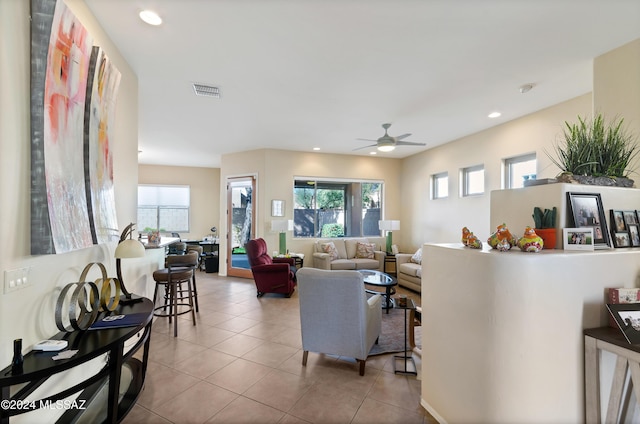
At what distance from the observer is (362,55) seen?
2842 mm

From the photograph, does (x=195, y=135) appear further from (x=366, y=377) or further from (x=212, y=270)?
(x=366, y=377)

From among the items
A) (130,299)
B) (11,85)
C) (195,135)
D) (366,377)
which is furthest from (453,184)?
(11,85)

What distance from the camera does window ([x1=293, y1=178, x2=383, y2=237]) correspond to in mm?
7184

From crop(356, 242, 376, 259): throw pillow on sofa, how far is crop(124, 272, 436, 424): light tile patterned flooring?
3.32 metres

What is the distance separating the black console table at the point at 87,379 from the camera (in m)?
1.29

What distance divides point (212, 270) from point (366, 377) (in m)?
6.21

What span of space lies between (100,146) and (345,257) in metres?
5.46

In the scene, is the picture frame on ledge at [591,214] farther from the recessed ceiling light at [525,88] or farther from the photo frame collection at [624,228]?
the recessed ceiling light at [525,88]

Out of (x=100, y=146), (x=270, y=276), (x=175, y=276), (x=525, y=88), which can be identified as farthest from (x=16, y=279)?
(x=525, y=88)

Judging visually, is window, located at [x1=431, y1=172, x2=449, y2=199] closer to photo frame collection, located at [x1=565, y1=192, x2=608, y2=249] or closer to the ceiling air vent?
photo frame collection, located at [x1=565, y1=192, x2=608, y2=249]

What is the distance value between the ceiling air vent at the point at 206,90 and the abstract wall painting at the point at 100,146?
1.13 metres

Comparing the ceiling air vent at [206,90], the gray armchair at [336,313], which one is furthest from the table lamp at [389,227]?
the ceiling air vent at [206,90]

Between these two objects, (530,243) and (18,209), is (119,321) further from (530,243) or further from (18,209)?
(530,243)

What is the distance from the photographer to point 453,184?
6.02 metres
